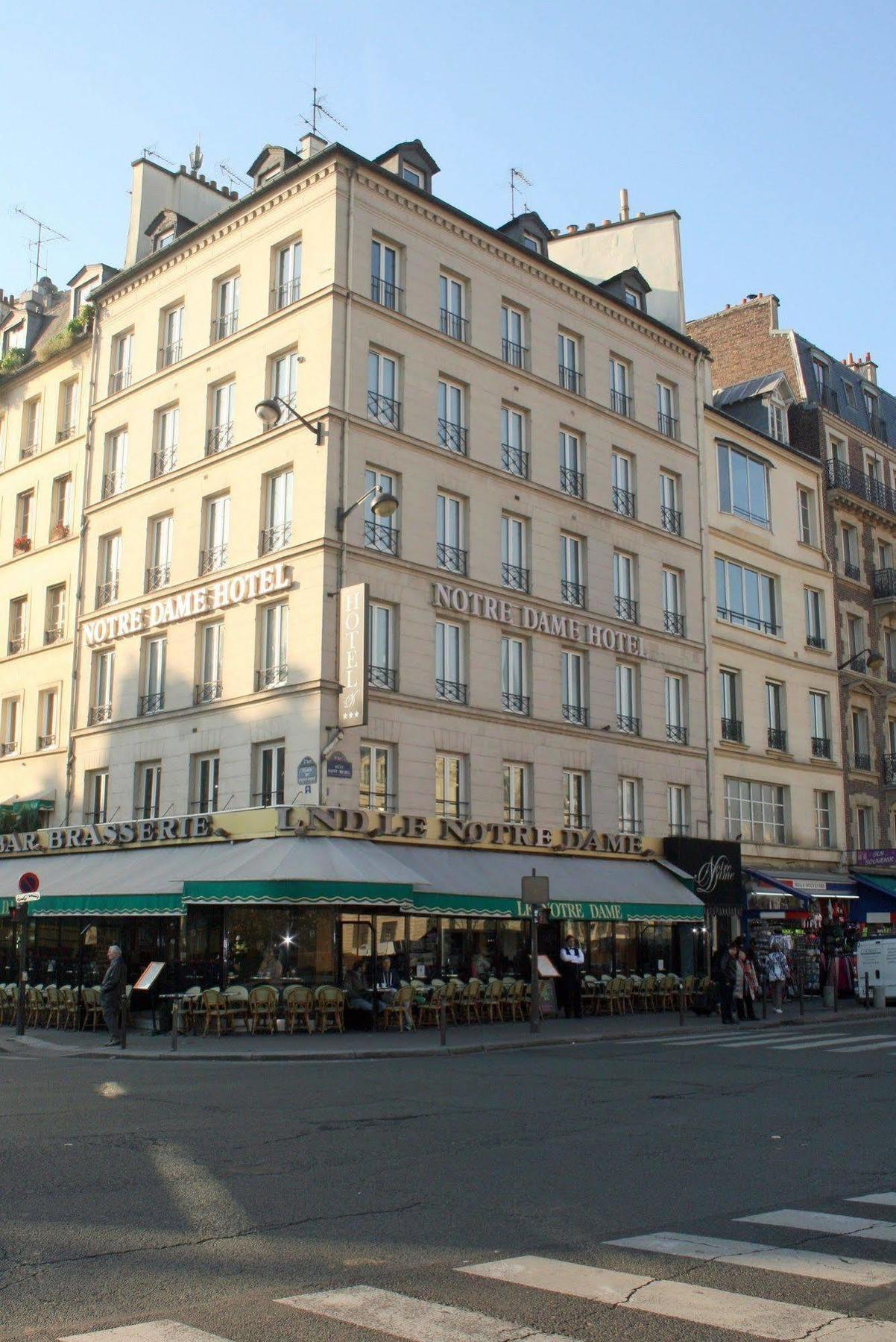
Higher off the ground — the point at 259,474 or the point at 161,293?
the point at 161,293

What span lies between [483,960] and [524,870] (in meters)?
2.00

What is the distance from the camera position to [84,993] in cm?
2316

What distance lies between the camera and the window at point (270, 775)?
24.5 metres

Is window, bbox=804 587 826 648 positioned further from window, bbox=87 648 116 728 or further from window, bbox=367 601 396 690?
window, bbox=87 648 116 728

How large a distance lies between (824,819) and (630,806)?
867 cm

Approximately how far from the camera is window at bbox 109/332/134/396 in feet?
103

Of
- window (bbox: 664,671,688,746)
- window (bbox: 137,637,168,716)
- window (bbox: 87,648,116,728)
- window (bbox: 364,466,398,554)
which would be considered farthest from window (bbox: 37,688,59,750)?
window (bbox: 664,671,688,746)

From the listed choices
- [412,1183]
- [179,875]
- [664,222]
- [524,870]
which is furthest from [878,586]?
[412,1183]

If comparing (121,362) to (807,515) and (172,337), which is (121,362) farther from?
(807,515)

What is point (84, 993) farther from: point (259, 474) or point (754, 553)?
point (754, 553)

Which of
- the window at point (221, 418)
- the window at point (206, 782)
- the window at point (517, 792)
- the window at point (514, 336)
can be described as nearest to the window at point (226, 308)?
the window at point (221, 418)

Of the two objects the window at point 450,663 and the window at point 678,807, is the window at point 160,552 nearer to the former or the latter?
the window at point 450,663

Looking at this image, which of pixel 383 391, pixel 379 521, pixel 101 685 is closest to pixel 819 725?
pixel 379 521

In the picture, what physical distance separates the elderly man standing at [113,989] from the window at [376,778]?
5.46 meters
